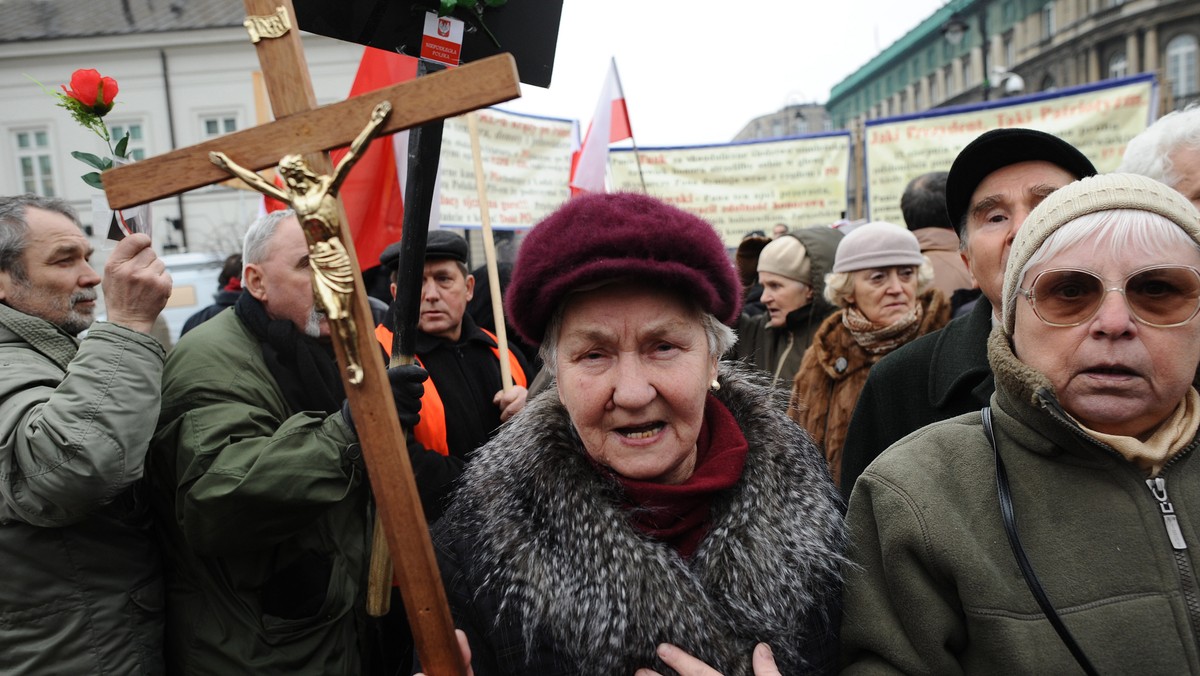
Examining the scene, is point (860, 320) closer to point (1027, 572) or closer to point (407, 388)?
point (407, 388)

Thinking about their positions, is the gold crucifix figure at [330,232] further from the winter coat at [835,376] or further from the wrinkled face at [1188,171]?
the winter coat at [835,376]

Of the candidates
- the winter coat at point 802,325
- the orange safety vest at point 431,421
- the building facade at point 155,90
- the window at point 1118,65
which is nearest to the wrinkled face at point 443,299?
the orange safety vest at point 431,421

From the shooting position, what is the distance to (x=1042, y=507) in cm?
146

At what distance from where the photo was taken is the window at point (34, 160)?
960 inches

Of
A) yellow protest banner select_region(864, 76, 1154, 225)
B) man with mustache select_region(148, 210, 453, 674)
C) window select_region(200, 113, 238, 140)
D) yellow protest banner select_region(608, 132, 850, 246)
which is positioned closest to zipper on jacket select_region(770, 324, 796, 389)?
man with mustache select_region(148, 210, 453, 674)

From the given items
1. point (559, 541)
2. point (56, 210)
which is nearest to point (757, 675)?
point (559, 541)

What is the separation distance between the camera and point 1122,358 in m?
1.42

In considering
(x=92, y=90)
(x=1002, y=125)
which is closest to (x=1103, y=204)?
(x=92, y=90)

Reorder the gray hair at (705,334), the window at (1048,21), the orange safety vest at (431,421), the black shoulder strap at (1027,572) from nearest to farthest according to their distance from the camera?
1. the black shoulder strap at (1027,572)
2. the gray hair at (705,334)
3. the orange safety vest at (431,421)
4. the window at (1048,21)

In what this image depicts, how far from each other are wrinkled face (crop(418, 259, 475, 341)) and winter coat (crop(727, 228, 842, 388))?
55.5 inches

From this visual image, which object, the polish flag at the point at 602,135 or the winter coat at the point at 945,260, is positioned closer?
the winter coat at the point at 945,260

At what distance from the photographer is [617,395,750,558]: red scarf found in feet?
5.44

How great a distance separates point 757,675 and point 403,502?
71 centimetres

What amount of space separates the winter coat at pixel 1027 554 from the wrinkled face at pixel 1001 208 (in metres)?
0.76
